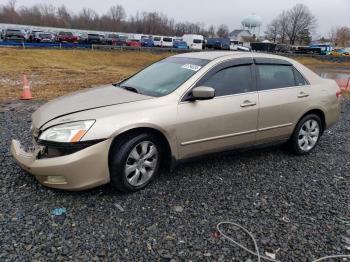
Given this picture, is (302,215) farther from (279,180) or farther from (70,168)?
(70,168)

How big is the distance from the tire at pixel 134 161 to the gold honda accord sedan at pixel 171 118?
0.01 meters

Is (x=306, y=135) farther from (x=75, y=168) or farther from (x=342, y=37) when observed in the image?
(x=342, y=37)

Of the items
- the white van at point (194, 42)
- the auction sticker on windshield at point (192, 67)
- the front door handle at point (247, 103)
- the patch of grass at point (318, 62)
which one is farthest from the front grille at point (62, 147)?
the patch of grass at point (318, 62)

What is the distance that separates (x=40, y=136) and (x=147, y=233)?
1506 mm

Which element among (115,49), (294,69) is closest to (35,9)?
(115,49)

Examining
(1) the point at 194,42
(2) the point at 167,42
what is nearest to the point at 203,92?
(2) the point at 167,42

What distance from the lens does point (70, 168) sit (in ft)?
10.5

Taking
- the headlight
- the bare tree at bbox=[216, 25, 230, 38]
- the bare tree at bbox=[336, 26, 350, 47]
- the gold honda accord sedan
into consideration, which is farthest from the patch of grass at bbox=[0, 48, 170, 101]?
the bare tree at bbox=[336, 26, 350, 47]

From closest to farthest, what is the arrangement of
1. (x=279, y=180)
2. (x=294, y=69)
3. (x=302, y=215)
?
(x=302, y=215) → (x=279, y=180) → (x=294, y=69)

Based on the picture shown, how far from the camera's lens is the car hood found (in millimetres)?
3596

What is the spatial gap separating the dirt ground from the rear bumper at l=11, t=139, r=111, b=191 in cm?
682

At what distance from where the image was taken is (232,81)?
4309 millimetres

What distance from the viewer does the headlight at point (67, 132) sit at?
323 centimetres

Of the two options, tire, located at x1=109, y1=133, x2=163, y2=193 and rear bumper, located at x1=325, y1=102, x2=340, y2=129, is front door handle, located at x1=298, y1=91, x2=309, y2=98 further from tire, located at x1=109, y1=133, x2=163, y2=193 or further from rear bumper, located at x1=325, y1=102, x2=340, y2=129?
tire, located at x1=109, y1=133, x2=163, y2=193
